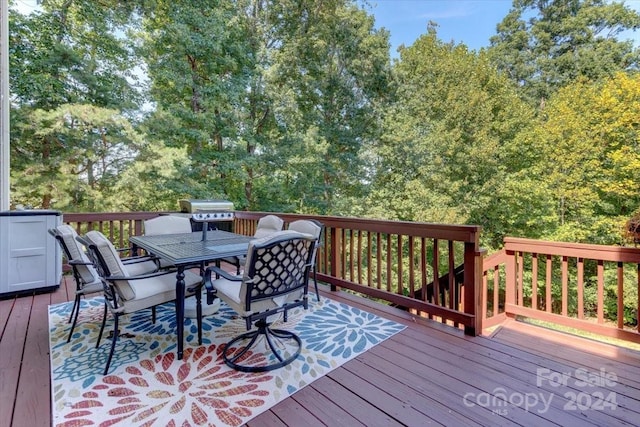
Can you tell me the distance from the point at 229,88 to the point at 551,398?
9448mm

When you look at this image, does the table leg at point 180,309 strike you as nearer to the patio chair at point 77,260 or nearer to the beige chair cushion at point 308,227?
the patio chair at point 77,260

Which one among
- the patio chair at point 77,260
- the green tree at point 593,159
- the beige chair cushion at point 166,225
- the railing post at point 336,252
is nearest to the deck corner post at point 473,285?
the railing post at point 336,252

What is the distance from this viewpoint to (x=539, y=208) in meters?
10.3

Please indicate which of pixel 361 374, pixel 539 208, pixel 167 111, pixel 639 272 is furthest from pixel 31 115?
pixel 539 208

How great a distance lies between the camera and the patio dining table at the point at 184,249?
218 centimetres

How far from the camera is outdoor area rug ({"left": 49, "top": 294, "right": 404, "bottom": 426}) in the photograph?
5.41 ft

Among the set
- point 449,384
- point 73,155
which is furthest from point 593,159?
point 73,155

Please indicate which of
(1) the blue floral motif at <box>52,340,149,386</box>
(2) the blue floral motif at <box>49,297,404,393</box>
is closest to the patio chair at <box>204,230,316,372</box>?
(2) the blue floral motif at <box>49,297,404,393</box>

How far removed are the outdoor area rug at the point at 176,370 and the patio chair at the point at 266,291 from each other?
4.3 inches

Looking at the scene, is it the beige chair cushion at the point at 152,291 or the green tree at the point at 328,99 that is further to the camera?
the green tree at the point at 328,99

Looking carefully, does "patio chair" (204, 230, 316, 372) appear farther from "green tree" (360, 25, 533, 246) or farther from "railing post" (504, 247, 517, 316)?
"green tree" (360, 25, 533, 246)

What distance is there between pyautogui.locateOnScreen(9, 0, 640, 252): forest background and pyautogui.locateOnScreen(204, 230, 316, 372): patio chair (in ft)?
21.6

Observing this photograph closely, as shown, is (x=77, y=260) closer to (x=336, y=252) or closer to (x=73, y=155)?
(x=336, y=252)

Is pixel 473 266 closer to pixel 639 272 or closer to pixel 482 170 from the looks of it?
pixel 639 272
